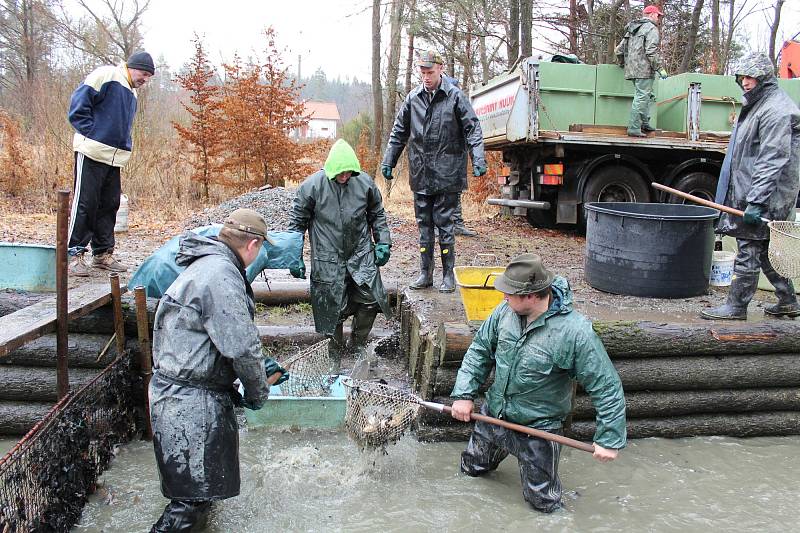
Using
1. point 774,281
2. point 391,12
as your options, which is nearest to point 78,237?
point 774,281

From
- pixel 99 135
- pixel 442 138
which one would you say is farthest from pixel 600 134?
pixel 99 135

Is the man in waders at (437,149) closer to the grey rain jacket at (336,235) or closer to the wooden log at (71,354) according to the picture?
the grey rain jacket at (336,235)

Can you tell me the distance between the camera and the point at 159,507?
3.69 m

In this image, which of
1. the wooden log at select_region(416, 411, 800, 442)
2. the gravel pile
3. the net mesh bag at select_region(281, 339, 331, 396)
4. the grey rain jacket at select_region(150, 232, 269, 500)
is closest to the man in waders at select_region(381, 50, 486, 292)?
the net mesh bag at select_region(281, 339, 331, 396)

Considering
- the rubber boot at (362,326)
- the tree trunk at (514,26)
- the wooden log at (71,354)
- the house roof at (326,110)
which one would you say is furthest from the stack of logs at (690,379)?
the house roof at (326,110)

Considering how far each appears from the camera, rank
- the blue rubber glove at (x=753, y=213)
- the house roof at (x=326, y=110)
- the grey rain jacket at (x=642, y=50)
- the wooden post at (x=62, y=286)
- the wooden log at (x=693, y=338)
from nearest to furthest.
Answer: the wooden post at (x=62, y=286) < the blue rubber glove at (x=753, y=213) < the wooden log at (x=693, y=338) < the grey rain jacket at (x=642, y=50) < the house roof at (x=326, y=110)

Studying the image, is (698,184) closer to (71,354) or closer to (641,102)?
(641,102)

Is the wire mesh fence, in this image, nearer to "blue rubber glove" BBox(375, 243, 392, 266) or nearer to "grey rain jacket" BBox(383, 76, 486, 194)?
"blue rubber glove" BBox(375, 243, 392, 266)

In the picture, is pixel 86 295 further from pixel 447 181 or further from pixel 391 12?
pixel 391 12

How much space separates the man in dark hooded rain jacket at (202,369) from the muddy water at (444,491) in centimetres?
53

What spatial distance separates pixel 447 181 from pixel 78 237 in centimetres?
331

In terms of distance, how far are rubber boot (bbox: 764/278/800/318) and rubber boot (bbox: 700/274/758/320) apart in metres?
0.21

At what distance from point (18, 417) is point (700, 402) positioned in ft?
16.1

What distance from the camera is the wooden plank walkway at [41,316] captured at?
11.1ft
